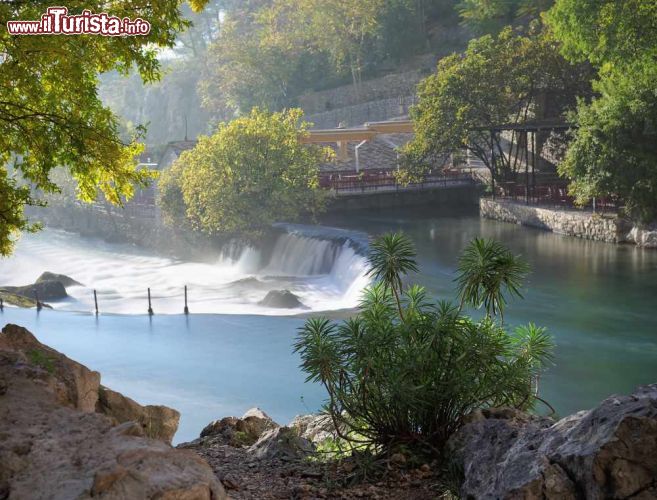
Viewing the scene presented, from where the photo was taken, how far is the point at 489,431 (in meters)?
7.31

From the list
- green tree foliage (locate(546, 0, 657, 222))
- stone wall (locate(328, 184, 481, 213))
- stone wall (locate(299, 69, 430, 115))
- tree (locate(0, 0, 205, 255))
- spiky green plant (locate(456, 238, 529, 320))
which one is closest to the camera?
spiky green plant (locate(456, 238, 529, 320))

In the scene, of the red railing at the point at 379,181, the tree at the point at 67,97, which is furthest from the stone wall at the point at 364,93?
the tree at the point at 67,97

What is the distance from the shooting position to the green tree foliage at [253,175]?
137 feet

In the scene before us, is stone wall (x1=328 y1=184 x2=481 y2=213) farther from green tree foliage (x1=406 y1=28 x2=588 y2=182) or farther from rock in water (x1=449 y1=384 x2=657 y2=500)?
rock in water (x1=449 y1=384 x2=657 y2=500)

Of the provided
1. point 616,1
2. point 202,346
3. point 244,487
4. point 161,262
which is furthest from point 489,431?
point 161,262

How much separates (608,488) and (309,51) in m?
76.2

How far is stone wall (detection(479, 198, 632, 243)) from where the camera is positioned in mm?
37844

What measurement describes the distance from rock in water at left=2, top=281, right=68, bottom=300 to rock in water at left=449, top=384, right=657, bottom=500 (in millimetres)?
33801

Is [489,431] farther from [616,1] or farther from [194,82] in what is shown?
[194,82]

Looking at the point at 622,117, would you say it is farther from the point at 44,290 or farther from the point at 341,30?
the point at 341,30

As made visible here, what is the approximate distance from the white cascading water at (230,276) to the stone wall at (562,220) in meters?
10.2

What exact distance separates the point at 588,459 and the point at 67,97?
8.45 meters

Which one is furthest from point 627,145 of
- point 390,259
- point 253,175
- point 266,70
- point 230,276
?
point 266,70

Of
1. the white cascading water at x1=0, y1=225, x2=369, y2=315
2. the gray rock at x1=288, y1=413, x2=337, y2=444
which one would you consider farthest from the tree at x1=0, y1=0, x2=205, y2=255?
the white cascading water at x1=0, y1=225, x2=369, y2=315
